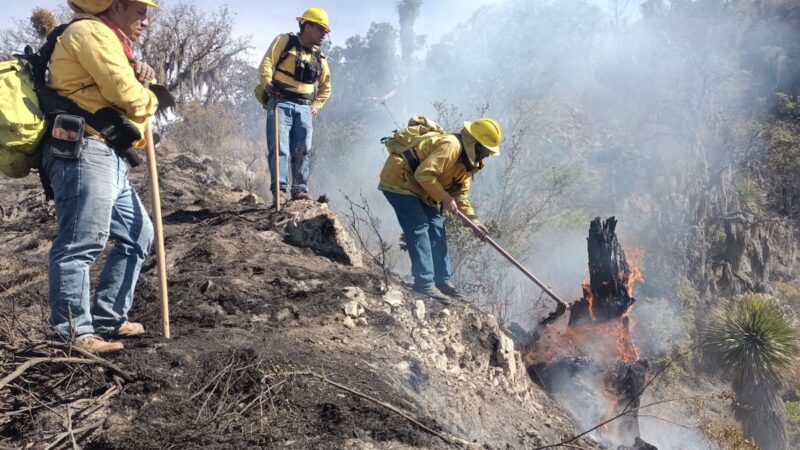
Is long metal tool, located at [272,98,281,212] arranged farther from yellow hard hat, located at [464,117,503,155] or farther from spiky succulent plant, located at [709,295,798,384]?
spiky succulent plant, located at [709,295,798,384]

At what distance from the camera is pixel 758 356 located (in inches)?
351

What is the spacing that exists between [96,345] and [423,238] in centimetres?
311

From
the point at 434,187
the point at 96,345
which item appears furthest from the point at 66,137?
the point at 434,187

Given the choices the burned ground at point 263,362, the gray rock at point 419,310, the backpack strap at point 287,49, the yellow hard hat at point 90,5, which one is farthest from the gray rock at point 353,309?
the backpack strap at point 287,49

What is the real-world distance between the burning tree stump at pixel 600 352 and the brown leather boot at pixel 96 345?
466cm

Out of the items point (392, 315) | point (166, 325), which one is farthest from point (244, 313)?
point (392, 315)

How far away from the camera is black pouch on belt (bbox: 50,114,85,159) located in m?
2.81

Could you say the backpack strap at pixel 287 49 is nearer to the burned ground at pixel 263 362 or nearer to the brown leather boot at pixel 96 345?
the burned ground at pixel 263 362

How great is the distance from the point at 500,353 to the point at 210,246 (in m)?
2.66

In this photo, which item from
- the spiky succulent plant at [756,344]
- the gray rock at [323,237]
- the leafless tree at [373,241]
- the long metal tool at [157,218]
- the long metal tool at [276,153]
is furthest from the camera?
the spiky succulent plant at [756,344]

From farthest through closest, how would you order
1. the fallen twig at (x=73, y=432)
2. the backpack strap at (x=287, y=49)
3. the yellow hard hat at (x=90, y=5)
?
1. the backpack strap at (x=287, y=49)
2. the yellow hard hat at (x=90, y=5)
3. the fallen twig at (x=73, y=432)

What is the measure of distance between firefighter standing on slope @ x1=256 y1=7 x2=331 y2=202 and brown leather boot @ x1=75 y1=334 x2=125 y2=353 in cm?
326

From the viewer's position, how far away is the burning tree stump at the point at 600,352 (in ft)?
20.9

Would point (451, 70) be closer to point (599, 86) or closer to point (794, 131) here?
point (599, 86)
